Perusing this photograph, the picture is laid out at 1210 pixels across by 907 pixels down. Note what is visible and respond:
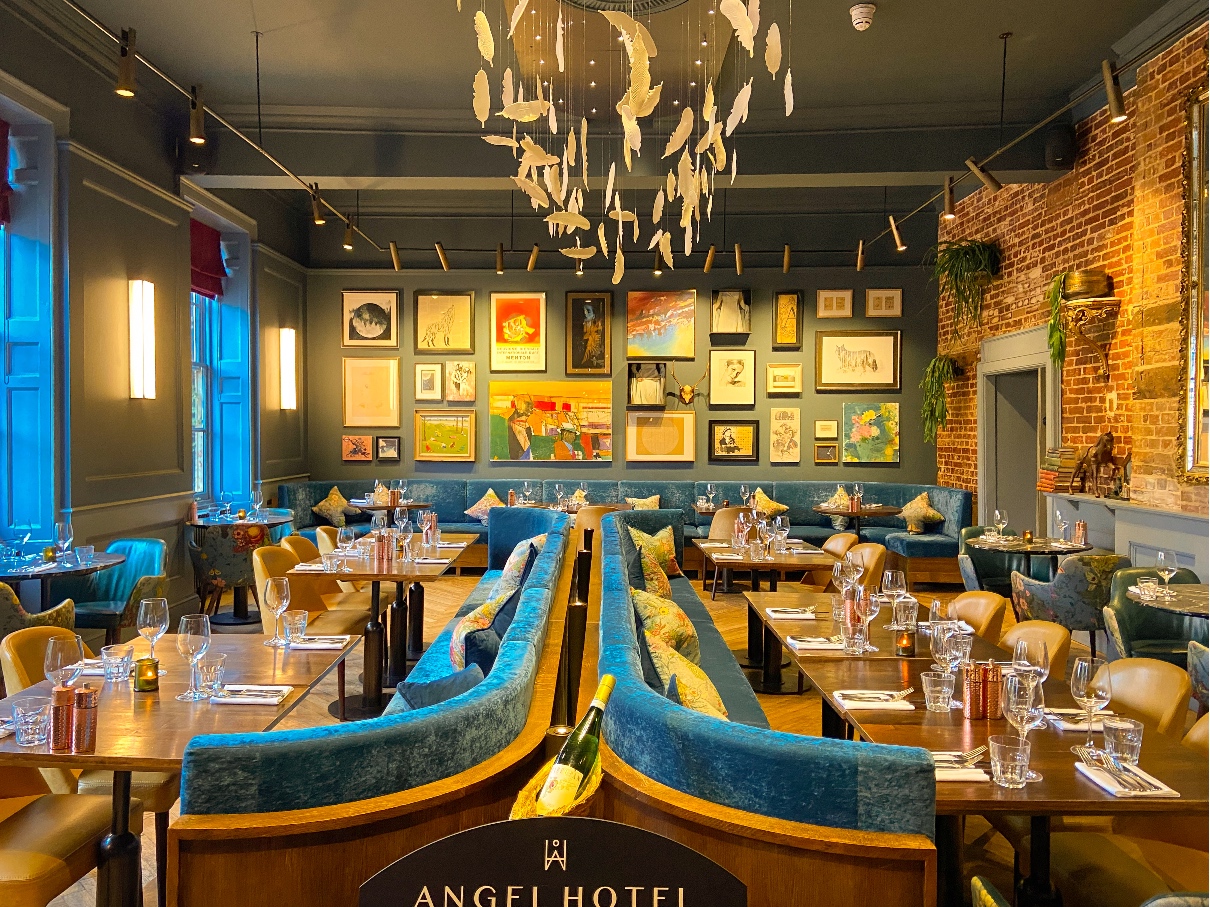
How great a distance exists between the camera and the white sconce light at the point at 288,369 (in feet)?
31.7

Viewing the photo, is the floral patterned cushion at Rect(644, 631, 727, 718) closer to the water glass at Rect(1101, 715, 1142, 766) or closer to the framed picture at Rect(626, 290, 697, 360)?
the water glass at Rect(1101, 715, 1142, 766)

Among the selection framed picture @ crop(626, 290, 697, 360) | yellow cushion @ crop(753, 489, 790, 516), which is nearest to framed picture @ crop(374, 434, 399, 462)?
framed picture @ crop(626, 290, 697, 360)

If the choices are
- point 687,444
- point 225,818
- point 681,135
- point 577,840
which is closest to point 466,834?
point 577,840

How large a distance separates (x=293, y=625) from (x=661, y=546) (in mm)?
3254

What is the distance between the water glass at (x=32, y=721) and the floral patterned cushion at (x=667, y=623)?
81.5 inches

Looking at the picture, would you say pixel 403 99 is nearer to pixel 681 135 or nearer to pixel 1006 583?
pixel 681 135

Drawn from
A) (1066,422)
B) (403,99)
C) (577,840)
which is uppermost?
(403,99)

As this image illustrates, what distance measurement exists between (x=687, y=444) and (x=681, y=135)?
719 cm

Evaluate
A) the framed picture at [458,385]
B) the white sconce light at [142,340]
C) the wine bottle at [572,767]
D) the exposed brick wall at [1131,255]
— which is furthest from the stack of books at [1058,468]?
the white sconce light at [142,340]

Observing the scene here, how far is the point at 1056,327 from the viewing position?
7.20 metres

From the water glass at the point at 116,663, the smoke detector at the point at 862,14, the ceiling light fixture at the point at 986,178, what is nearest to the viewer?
the water glass at the point at 116,663

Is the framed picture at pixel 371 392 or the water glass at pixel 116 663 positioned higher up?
the framed picture at pixel 371 392

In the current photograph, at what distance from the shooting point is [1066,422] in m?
7.30

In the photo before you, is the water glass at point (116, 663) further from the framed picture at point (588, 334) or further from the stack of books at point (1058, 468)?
the framed picture at point (588, 334)
